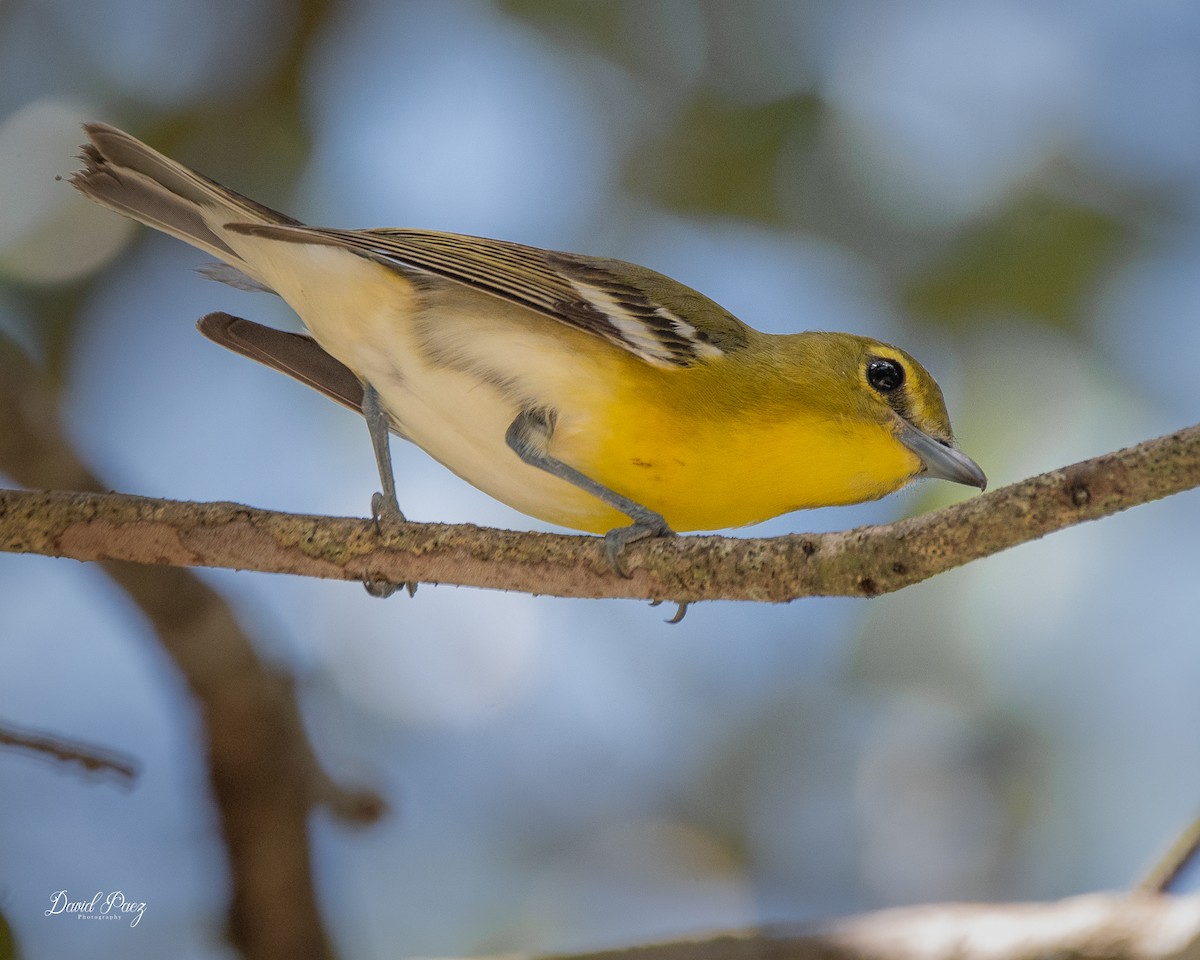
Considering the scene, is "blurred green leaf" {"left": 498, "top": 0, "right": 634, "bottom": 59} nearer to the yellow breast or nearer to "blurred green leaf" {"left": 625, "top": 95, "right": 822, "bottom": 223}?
"blurred green leaf" {"left": 625, "top": 95, "right": 822, "bottom": 223}

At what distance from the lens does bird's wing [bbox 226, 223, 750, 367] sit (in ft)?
11.8

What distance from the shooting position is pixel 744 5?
6023mm

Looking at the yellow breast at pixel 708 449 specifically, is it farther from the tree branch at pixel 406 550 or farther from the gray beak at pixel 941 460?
the tree branch at pixel 406 550

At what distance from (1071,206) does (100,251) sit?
481 cm

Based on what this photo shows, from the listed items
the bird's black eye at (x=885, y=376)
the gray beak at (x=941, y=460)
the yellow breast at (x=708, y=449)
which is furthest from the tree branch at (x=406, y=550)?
the bird's black eye at (x=885, y=376)

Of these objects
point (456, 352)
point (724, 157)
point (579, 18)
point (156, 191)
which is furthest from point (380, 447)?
point (579, 18)

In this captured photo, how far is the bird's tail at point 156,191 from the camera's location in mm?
3602

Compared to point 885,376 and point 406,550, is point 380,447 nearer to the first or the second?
point 406,550

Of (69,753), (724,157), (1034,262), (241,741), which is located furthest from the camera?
(724,157)

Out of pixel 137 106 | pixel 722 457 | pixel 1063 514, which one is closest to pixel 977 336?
pixel 722 457

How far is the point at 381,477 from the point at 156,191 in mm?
1150

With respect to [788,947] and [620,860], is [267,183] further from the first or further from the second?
[788,947]

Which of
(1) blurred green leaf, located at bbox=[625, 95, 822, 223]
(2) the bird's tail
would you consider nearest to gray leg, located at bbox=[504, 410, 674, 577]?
(2) the bird's tail

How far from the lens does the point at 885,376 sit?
163 inches
